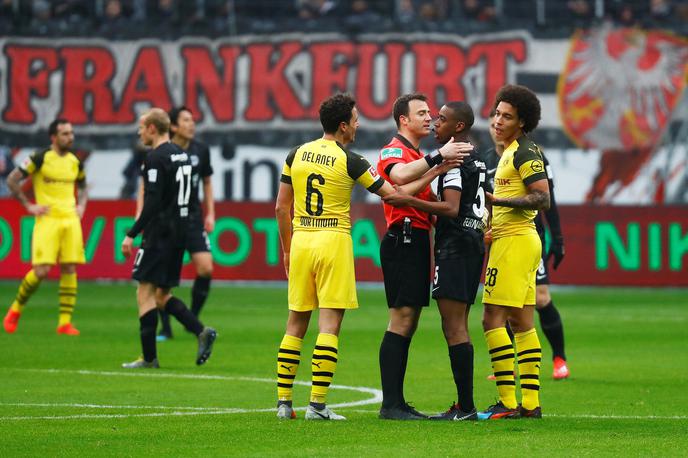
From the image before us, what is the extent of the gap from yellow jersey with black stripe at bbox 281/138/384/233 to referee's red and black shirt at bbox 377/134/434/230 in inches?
7.8

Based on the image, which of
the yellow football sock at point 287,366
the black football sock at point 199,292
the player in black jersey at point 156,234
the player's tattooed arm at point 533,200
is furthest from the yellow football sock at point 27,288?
the player's tattooed arm at point 533,200

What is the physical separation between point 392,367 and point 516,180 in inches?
58.3

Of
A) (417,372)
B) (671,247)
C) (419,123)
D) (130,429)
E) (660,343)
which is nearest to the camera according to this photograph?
(130,429)

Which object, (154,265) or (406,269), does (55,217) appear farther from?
(406,269)

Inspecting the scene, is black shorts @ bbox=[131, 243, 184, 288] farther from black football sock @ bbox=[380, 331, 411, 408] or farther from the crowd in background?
the crowd in background

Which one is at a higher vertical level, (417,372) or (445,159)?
(445,159)

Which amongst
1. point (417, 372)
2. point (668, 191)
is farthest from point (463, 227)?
point (668, 191)

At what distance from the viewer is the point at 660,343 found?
1605 cm

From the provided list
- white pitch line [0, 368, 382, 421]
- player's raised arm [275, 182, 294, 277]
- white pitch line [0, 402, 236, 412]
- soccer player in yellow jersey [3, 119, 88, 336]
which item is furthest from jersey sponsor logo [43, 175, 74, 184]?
player's raised arm [275, 182, 294, 277]

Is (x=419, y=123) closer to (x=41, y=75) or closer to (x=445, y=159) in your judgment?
(x=445, y=159)

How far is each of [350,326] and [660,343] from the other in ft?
13.3

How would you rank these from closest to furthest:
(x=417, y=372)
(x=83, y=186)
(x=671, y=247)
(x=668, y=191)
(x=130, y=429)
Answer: (x=130, y=429) → (x=417, y=372) → (x=83, y=186) → (x=671, y=247) → (x=668, y=191)

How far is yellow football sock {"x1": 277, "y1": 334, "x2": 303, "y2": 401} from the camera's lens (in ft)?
31.0

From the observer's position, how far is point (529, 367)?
966cm
